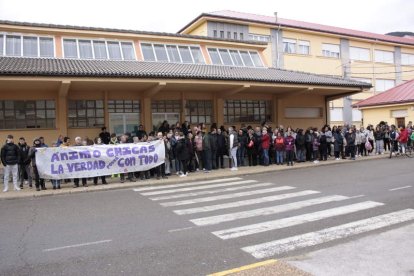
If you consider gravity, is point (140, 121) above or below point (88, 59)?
below

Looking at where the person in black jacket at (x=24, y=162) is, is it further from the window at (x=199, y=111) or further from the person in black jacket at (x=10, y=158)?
the window at (x=199, y=111)

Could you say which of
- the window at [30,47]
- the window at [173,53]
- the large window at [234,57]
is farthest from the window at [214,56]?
the window at [30,47]

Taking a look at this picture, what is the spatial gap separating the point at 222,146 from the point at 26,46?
10895 mm

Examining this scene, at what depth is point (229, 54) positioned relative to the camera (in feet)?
75.8

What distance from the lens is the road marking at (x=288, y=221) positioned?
6706mm

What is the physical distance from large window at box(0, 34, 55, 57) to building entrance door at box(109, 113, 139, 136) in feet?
14.5

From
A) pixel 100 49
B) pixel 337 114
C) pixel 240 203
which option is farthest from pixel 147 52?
pixel 337 114

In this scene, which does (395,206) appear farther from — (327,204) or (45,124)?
(45,124)

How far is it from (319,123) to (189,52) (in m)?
9.40

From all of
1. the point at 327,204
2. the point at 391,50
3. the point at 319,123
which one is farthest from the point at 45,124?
the point at 391,50

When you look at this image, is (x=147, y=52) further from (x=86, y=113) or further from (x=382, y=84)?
(x=382, y=84)

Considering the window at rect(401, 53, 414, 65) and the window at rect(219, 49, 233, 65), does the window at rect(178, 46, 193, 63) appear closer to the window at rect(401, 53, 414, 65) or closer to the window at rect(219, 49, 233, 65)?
the window at rect(219, 49, 233, 65)

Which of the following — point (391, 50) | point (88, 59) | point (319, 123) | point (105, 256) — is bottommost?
point (105, 256)

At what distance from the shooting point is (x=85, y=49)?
19453 millimetres
